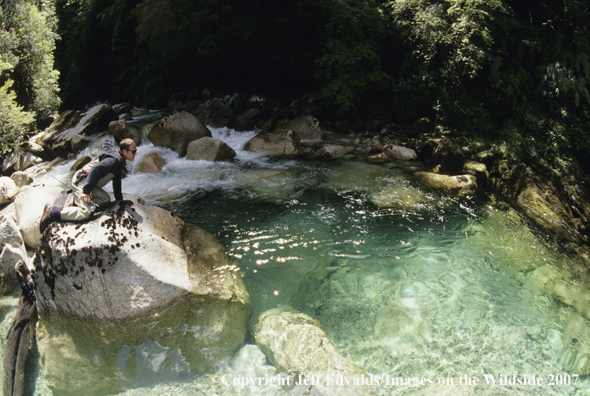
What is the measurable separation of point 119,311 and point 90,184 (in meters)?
1.70

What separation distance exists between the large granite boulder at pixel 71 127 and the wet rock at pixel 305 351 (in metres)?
10.5

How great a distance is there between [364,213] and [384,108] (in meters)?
7.78

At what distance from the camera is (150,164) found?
30.5 feet

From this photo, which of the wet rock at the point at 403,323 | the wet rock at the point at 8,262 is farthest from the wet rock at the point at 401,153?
the wet rock at the point at 8,262

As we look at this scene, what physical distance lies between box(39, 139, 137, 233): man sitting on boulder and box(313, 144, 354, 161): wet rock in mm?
6659

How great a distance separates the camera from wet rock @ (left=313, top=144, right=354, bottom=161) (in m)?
10.3

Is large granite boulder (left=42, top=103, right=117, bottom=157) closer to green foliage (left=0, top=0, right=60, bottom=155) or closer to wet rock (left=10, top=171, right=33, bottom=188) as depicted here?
green foliage (left=0, top=0, right=60, bottom=155)

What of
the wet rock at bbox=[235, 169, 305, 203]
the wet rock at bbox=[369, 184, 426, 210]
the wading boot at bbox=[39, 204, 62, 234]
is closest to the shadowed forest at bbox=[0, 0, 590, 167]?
the wet rock at bbox=[369, 184, 426, 210]

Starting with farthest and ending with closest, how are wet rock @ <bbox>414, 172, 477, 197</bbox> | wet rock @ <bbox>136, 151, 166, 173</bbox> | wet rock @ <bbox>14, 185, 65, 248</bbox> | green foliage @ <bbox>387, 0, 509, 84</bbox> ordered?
1. green foliage @ <bbox>387, 0, 509, 84</bbox>
2. wet rock @ <bbox>136, 151, 166, 173</bbox>
3. wet rock @ <bbox>414, 172, 477, 197</bbox>
4. wet rock @ <bbox>14, 185, 65, 248</bbox>

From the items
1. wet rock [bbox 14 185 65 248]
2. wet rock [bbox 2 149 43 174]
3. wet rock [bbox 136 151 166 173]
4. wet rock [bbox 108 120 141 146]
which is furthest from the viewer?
wet rock [bbox 108 120 141 146]

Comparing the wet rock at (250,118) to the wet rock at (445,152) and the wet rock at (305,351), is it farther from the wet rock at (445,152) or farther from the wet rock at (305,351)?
the wet rock at (305,351)

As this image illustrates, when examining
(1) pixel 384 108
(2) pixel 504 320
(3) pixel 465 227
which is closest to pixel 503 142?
(3) pixel 465 227

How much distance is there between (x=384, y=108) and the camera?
13.4m

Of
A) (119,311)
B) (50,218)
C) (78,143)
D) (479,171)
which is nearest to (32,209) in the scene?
(50,218)
